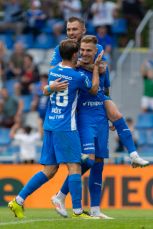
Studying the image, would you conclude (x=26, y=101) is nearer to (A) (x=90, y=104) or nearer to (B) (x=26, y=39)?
(B) (x=26, y=39)

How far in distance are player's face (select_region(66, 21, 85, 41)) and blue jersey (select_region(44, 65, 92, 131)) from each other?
0.54m

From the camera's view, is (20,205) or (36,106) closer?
(20,205)

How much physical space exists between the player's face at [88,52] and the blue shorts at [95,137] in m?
0.74

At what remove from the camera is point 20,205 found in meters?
11.8

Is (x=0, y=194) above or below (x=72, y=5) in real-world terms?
below

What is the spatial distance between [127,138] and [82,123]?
28.6 inches

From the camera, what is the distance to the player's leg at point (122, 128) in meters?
12.0

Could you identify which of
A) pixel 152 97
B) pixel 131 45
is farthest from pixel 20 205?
pixel 131 45

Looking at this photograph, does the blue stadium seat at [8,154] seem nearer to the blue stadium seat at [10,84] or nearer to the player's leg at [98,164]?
the blue stadium seat at [10,84]

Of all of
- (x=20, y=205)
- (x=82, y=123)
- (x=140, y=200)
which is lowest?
(x=140, y=200)

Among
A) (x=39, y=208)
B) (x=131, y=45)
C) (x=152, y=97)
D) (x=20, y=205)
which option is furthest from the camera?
(x=131, y=45)

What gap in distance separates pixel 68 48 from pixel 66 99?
60cm

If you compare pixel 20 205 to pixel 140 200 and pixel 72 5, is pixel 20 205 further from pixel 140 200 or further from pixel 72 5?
pixel 72 5

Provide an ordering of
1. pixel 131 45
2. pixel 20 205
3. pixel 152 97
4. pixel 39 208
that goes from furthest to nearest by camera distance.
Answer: pixel 131 45
pixel 152 97
pixel 39 208
pixel 20 205
